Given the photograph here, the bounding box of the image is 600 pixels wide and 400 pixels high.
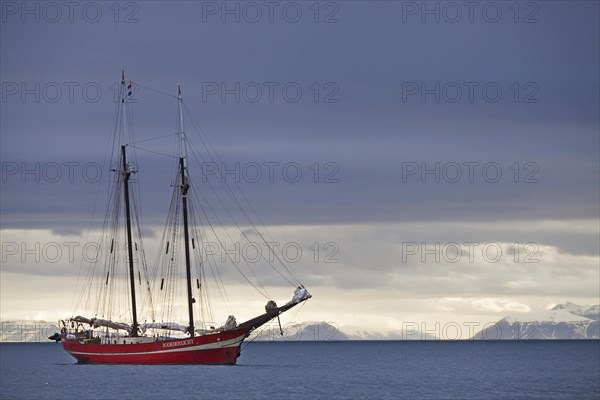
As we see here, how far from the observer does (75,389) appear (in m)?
136

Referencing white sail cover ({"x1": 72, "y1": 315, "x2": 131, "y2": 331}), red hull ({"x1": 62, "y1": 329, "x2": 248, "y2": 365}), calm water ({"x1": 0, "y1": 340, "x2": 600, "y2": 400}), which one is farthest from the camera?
white sail cover ({"x1": 72, "y1": 315, "x2": 131, "y2": 331})

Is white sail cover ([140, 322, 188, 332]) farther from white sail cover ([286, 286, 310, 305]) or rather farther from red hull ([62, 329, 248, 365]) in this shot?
white sail cover ([286, 286, 310, 305])

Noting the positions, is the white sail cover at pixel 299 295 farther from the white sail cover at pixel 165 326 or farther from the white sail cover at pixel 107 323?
the white sail cover at pixel 107 323

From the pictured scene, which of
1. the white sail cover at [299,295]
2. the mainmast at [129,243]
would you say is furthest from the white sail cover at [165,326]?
the white sail cover at [299,295]

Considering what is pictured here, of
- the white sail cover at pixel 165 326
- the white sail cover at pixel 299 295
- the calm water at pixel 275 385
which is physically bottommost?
the calm water at pixel 275 385

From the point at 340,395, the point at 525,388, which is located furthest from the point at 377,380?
the point at 340,395

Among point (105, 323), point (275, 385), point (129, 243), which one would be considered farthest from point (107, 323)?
point (275, 385)

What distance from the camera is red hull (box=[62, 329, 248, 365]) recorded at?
148 metres

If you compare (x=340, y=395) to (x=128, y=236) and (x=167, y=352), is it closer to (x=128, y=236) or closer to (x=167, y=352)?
(x=167, y=352)

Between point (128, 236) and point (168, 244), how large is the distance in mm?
14979

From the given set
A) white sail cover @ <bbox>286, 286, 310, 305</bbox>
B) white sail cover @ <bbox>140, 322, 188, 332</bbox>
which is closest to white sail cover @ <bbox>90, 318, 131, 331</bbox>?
white sail cover @ <bbox>140, 322, 188, 332</bbox>

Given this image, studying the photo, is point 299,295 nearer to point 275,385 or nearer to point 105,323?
point 275,385

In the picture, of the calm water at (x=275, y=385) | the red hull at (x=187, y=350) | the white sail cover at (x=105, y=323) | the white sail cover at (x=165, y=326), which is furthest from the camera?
the white sail cover at (x=105, y=323)

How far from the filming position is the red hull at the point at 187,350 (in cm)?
14762
